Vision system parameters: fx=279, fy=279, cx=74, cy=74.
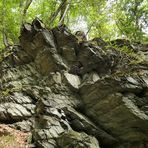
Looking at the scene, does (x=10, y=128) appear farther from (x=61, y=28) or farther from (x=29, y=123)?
(x=61, y=28)

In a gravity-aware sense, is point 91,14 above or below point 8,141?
above

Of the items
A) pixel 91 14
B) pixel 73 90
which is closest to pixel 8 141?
pixel 73 90

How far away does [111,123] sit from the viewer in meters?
14.8

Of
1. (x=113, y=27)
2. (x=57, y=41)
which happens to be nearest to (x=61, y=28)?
(x=57, y=41)

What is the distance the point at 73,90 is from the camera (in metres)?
17.2

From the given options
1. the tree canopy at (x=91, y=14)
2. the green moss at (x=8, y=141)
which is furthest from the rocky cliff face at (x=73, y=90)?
the tree canopy at (x=91, y=14)

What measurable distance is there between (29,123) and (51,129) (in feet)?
10.4

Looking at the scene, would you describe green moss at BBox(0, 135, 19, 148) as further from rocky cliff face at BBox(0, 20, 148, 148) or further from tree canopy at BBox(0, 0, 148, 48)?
tree canopy at BBox(0, 0, 148, 48)

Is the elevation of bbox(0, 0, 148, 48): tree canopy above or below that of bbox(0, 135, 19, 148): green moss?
above

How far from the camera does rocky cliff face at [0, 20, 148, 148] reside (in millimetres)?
14320

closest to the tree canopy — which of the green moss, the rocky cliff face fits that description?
the rocky cliff face

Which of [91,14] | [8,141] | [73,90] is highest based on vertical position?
[91,14]

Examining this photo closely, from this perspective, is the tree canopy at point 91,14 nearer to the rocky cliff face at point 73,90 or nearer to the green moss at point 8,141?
the rocky cliff face at point 73,90

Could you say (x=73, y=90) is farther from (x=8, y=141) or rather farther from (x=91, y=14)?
(x=91, y=14)
